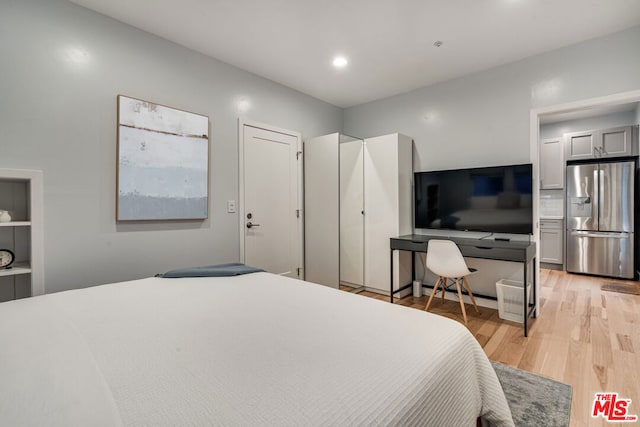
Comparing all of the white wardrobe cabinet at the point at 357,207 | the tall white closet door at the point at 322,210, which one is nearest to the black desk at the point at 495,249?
the white wardrobe cabinet at the point at 357,207

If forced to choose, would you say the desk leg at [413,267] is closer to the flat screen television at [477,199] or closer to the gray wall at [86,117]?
the flat screen television at [477,199]

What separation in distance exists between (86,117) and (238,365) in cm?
228

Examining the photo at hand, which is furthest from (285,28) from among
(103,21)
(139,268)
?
(139,268)

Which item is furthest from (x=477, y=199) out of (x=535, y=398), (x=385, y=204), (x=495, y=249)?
(x=535, y=398)

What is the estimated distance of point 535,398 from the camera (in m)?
1.75

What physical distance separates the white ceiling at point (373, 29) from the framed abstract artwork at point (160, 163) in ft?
2.26

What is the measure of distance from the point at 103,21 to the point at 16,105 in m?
0.89

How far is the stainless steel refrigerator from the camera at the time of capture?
4.35 meters

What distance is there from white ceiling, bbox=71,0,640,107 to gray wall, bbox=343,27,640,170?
0.43 feet

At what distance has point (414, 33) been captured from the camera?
8.48ft

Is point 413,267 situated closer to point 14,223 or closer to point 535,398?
point 535,398

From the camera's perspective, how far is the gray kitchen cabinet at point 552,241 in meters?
5.07

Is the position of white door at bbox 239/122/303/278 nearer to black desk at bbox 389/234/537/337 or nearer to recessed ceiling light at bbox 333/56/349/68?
recessed ceiling light at bbox 333/56/349/68

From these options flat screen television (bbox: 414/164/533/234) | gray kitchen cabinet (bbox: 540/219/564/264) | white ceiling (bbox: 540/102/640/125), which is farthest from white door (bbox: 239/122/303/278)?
gray kitchen cabinet (bbox: 540/219/564/264)
